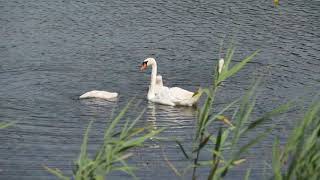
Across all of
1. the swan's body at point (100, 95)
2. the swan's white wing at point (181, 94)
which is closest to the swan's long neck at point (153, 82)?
the swan's white wing at point (181, 94)

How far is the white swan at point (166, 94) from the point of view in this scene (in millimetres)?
14281

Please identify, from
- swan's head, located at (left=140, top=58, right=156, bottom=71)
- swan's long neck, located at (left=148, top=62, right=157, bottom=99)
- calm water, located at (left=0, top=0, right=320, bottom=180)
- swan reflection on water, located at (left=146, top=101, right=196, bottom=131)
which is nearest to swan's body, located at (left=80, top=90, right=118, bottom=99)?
calm water, located at (left=0, top=0, right=320, bottom=180)

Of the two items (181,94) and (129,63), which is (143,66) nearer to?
(129,63)

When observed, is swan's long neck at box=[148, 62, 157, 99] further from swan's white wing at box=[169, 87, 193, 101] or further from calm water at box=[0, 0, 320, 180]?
swan's white wing at box=[169, 87, 193, 101]

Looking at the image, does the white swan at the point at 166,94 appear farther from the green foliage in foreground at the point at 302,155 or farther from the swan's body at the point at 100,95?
the green foliage in foreground at the point at 302,155

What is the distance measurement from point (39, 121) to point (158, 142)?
6.27 ft

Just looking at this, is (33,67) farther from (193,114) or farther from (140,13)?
(140,13)

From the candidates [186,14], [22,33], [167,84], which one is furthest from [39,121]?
[186,14]

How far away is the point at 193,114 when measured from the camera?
46.3 ft

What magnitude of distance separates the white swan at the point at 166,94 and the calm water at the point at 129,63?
17cm

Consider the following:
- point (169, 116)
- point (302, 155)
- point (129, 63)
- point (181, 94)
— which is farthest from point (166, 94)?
point (302, 155)

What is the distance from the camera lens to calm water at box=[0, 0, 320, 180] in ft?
37.6

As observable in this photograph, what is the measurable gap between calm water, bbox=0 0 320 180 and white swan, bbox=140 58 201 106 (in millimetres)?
166

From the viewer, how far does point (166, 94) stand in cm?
1459
